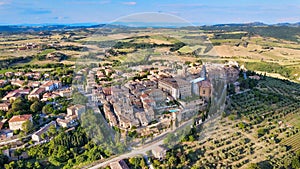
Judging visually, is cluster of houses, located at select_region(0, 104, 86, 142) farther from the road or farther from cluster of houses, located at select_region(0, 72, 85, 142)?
the road

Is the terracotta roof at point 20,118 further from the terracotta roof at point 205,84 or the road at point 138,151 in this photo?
the terracotta roof at point 205,84

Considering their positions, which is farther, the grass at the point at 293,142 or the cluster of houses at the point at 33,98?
the cluster of houses at the point at 33,98

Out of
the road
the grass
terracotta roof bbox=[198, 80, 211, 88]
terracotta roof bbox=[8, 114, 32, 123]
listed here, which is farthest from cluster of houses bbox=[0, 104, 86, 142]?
the grass

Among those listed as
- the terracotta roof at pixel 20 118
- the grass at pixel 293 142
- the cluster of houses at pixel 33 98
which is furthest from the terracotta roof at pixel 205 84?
the terracotta roof at pixel 20 118

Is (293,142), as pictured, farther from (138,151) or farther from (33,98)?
(33,98)

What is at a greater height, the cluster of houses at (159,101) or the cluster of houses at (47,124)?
the cluster of houses at (159,101)

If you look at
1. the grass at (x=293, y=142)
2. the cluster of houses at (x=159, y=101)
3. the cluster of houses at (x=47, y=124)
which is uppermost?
the cluster of houses at (x=159, y=101)

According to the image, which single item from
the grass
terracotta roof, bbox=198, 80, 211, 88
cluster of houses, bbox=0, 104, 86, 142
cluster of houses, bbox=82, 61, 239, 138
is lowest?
the grass

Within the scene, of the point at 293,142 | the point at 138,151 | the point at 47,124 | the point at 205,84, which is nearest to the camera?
the point at 205,84

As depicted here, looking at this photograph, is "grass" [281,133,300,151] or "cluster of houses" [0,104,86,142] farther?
"cluster of houses" [0,104,86,142]

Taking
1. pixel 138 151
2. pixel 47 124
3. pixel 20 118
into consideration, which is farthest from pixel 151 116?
pixel 20 118

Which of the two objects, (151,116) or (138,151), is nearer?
(151,116)
